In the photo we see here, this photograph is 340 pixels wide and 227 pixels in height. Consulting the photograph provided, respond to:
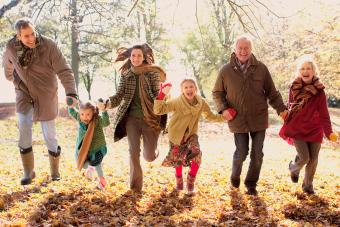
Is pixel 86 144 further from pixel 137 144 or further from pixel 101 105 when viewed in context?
pixel 137 144

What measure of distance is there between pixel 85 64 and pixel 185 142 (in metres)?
24.8

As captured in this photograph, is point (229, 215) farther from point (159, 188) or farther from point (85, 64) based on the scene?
point (85, 64)

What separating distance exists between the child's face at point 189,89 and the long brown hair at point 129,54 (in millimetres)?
682

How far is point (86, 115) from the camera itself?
232 inches

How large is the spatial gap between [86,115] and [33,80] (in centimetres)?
98

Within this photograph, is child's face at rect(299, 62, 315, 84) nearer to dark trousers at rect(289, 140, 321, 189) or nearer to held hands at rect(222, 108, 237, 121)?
dark trousers at rect(289, 140, 321, 189)

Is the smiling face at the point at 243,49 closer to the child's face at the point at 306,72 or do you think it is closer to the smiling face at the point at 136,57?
the child's face at the point at 306,72

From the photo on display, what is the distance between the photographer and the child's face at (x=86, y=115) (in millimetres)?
5879

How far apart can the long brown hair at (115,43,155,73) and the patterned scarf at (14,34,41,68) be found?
113 cm

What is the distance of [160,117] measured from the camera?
6289 millimetres

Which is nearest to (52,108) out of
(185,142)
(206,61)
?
(185,142)

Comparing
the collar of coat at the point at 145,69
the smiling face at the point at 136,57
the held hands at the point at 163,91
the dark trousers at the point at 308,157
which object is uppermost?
the smiling face at the point at 136,57

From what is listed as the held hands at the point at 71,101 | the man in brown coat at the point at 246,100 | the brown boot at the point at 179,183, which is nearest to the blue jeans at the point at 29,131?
the held hands at the point at 71,101

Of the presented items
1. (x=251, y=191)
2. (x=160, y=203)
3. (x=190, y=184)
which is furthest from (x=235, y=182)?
(x=160, y=203)
